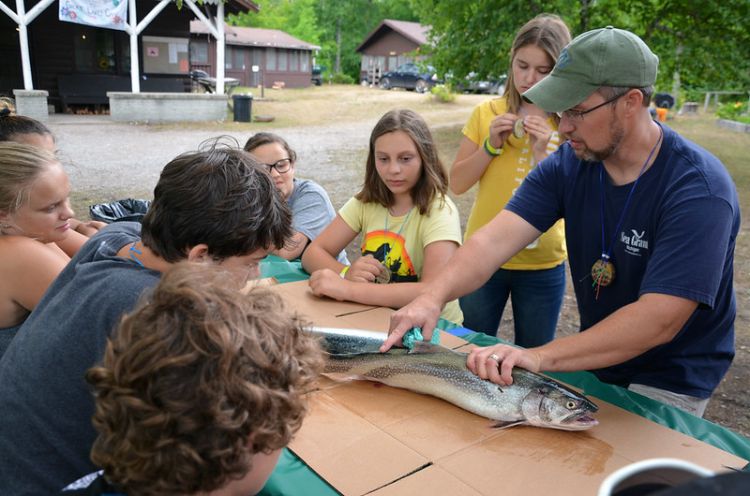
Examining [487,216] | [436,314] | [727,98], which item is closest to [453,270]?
[436,314]

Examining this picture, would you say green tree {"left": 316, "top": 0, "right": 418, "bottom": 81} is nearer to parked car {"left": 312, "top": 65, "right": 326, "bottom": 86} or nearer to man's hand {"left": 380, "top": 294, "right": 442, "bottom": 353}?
parked car {"left": 312, "top": 65, "right": 326, "bottom": 86}

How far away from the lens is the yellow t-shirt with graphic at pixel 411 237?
293cm

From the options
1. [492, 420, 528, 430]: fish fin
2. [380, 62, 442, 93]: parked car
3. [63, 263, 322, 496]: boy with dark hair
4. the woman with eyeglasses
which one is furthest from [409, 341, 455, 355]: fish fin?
[380, 62, 442, 93]: parked car

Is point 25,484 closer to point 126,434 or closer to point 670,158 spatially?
point 126,434

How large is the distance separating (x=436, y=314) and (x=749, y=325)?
4.69 m

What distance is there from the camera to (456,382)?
5.90 ft

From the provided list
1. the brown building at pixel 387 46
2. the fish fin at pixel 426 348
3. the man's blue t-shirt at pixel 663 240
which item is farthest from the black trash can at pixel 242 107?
the brown building at pixel 387 46

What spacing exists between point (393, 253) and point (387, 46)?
157 ft

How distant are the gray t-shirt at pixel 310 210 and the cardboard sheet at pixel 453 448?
185 cm

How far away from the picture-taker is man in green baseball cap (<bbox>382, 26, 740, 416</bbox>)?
6.03 feet

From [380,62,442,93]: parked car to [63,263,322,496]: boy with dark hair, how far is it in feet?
122

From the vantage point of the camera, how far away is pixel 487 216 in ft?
11.3

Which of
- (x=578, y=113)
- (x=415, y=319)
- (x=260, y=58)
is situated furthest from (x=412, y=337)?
(x=260, y=58)

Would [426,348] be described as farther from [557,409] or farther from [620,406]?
[620,406]
